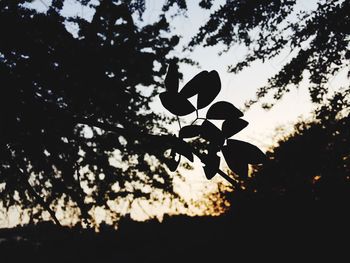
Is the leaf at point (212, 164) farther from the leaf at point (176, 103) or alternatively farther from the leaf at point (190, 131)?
the leaf at point (176, 103)

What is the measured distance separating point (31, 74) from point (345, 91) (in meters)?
3.86

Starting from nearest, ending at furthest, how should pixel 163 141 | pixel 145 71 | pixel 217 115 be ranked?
1. pixel 217 115
2. pixel 163 141
3. pixel 145 71

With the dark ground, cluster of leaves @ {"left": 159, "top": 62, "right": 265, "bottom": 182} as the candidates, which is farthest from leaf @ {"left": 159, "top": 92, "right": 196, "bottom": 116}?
the dark ground

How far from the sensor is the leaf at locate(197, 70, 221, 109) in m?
0.75

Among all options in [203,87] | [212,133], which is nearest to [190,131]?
[212,133]

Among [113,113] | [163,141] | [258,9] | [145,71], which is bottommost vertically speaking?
[163,141]

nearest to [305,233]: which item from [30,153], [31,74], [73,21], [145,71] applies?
[145,71]

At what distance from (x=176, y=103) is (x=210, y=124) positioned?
124mm

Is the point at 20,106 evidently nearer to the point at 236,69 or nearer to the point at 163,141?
the point at 163,141

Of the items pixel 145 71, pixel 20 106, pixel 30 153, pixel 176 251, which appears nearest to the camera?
pixel 20 106

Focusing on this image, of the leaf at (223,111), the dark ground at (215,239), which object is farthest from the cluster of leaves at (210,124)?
the dark ground at (215,239)

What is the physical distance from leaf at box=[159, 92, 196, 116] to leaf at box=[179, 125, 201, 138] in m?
0.10

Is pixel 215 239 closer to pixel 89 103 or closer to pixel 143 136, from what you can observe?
pixel 89 103

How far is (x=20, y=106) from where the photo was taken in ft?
5.36
